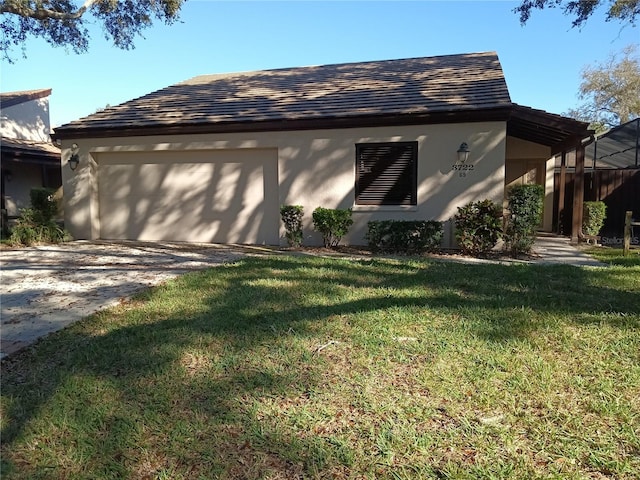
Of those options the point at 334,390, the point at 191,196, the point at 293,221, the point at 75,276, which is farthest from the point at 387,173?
the point at 334,390

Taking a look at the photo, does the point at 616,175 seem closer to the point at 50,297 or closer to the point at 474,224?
the point at 474,224

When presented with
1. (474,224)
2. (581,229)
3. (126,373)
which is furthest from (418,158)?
(126,373)

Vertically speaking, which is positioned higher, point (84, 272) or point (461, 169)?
point (461, 169)

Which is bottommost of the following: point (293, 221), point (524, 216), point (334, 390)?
point (334, 390)

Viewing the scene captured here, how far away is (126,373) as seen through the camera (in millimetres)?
3406

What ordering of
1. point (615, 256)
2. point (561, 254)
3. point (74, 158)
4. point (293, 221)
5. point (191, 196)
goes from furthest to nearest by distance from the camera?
point (74, 158) < point (191, 196) < point (293, 221) < point (561, 254) < point (615, 256)

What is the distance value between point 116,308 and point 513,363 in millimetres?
4133

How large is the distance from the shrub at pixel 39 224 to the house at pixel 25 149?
3.98 meters

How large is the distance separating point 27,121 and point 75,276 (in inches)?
650

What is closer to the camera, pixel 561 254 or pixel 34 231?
pixel 561 254

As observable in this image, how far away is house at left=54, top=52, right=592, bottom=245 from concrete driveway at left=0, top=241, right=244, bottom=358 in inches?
46.5

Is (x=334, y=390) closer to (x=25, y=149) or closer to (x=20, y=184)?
(x=25, y=149)

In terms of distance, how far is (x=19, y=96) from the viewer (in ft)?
64.4

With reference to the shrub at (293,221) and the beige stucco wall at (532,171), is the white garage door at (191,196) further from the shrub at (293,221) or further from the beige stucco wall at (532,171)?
the beige stucco wall at (532,171)
